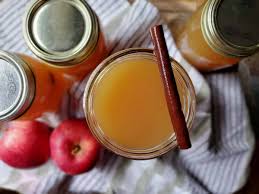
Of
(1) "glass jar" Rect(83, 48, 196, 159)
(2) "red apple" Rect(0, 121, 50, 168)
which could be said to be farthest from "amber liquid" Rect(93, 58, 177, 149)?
(2) "red apple" Rect(0, 121, 50, 168)

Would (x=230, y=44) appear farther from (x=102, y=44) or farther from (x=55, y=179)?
(x=55, y=179)

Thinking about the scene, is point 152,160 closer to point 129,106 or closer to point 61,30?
point 129,106

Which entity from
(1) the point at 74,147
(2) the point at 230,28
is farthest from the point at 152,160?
(2) the point at 230,28

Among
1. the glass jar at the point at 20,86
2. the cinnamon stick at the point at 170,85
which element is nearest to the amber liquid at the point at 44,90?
the glass jar at the point at 20,86

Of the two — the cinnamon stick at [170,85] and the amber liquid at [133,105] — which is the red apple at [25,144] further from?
the cinnamon stick at [170,85]

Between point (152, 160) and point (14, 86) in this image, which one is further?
point (152, 160)

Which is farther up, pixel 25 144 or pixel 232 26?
pixel 232 26

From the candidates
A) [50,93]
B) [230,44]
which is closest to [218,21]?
[230,44]
